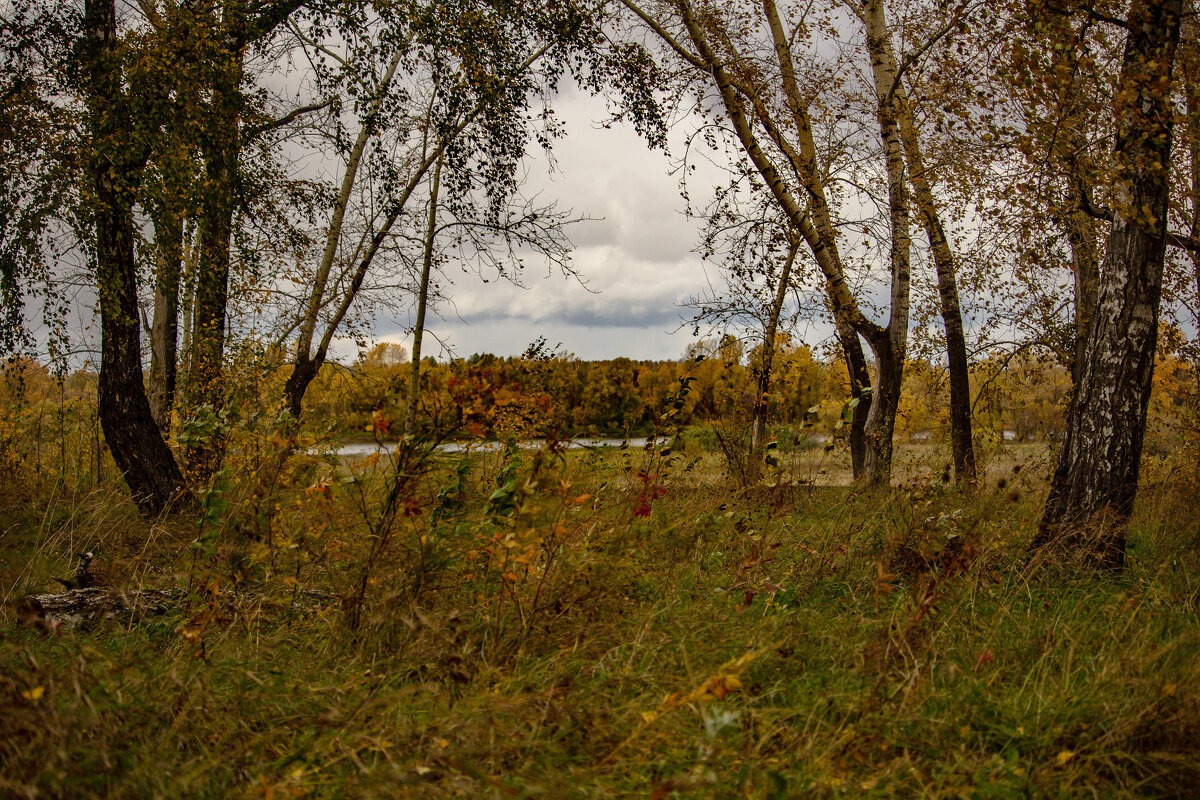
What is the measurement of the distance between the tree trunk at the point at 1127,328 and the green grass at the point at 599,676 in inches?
16.0

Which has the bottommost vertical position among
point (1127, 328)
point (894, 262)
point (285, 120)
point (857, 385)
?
point (857, 385)

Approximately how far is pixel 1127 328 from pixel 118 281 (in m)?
8.19

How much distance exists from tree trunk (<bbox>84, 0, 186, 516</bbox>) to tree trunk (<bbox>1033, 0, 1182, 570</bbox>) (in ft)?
24.6

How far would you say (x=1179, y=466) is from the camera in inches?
302

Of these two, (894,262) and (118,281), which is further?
(894,262)

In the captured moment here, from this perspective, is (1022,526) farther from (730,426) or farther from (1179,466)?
(1179,466)

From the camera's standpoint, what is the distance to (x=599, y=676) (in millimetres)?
2555

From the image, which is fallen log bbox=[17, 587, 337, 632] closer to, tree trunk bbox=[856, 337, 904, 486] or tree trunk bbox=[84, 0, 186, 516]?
tree trunk bbox=[84, 0, 186, 516]

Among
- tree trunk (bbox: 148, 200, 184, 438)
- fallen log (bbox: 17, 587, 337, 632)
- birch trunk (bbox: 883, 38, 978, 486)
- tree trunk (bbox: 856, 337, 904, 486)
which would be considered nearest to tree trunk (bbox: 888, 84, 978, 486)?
birch trunk (bbox: 883, 38, 978, 486)

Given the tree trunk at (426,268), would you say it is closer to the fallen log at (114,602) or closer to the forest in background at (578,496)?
the forest in background at (578,496)

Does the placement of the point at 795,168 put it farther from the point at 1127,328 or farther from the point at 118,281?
the point at 118,281

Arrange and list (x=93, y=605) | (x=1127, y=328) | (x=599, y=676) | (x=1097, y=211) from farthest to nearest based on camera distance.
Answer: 1. (x=1097, y=211)
2. (x=1127, y=328)
3. (x=93, y=605)
4. (x=599, y=676)

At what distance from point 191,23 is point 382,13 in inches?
78.8

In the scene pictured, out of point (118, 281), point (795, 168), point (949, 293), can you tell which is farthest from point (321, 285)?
point (949, 293)
